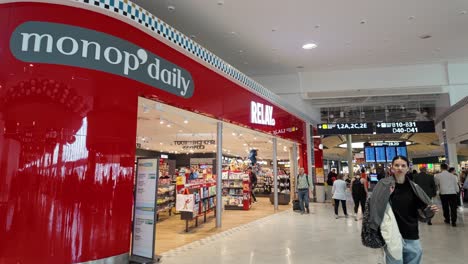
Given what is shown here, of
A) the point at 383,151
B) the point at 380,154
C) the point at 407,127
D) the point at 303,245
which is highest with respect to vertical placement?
the point at 407,127

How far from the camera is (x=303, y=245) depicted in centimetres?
568

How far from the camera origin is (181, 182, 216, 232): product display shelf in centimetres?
711

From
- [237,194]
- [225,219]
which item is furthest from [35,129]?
[237,194]

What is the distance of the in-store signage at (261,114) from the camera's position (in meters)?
9.01

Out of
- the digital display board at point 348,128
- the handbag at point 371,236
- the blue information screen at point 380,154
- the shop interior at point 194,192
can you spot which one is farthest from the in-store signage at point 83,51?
the blue information screen at point 380,154

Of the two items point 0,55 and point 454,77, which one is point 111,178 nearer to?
point 0,55

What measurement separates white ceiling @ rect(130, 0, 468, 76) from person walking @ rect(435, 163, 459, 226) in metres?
3.59

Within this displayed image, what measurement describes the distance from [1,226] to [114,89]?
2105 millimetres

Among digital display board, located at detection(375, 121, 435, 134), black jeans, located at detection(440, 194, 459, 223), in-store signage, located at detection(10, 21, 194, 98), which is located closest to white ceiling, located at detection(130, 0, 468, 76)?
in-store signage, located at detection(10, 21, 194, 98)

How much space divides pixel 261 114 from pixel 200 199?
3.26 m

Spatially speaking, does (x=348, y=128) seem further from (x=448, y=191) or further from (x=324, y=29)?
(x=324, y=29)

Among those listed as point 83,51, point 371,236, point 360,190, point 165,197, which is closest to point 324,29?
point 360,190

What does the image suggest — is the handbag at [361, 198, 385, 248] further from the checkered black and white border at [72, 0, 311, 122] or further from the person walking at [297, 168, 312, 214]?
the person walking at [297, 168, 312, 214]

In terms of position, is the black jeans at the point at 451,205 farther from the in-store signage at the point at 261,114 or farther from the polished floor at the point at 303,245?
the in-store signage at the point at 261,114
